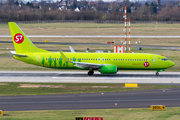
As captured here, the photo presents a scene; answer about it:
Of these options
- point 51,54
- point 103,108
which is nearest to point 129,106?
point 103,108

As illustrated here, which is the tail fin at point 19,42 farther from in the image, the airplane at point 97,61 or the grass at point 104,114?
the grass at point 104,114

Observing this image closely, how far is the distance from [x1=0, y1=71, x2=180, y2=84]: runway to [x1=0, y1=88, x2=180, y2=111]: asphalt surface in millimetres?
8468

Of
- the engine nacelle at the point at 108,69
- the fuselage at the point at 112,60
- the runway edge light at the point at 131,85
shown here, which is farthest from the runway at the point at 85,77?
the runway edge light at the point at 131,85

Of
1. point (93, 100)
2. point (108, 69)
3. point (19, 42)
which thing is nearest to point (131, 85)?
point (108, 69)

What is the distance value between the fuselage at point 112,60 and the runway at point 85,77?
1797 millimetres

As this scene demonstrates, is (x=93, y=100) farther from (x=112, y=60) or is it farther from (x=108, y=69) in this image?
(x=112, y=60)

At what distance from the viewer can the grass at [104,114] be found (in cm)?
2796

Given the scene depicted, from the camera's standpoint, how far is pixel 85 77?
169 feet

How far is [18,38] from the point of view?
5344cm

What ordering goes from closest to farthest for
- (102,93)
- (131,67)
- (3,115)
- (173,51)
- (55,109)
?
(3,115)
(55,109)
(102,93)
(131,67)
(173,51)

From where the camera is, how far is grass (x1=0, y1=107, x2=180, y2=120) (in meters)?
28.0

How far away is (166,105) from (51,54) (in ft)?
84.1

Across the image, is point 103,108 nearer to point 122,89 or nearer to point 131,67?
point 122,89

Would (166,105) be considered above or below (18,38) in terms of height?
below
